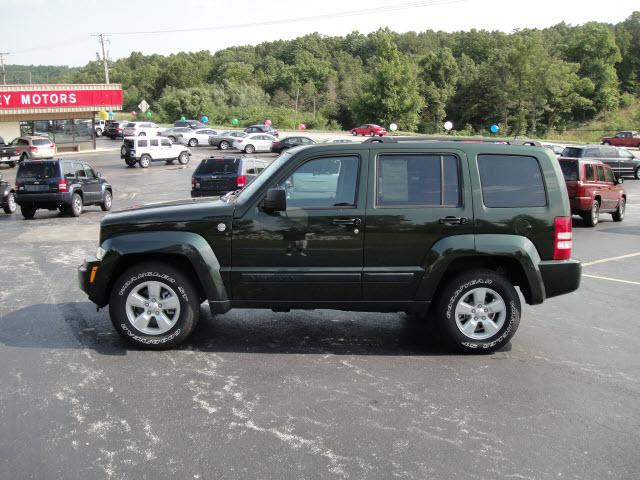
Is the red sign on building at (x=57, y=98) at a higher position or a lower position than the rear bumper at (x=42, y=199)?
higher

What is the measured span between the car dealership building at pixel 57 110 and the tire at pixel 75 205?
33.5 meters

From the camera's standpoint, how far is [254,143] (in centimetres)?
5522

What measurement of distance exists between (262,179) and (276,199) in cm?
52

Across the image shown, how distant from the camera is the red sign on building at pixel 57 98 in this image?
49750mm

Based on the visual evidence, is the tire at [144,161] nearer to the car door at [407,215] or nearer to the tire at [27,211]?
the tire at [27,211]

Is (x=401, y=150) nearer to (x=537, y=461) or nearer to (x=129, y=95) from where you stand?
(x=537, y=461)

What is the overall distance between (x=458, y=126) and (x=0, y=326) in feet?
342

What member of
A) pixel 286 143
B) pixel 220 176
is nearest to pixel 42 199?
pixel 220 176

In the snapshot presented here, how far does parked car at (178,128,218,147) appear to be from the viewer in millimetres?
60375

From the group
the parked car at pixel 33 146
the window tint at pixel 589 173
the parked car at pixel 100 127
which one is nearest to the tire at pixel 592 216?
the window tint at pixel 589 173

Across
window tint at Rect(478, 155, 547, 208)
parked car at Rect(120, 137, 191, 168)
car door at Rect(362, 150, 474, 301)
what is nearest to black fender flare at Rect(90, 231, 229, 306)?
car door at Rect(362, 150, 474, 301)

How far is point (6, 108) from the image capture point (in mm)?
49844

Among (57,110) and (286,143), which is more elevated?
(57,110)

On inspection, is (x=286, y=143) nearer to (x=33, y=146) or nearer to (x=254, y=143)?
(x=254, y=143)
